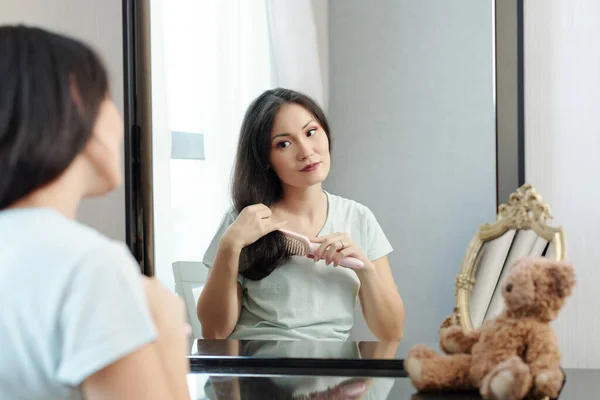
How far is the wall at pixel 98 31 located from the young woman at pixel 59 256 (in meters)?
Result: 0.57

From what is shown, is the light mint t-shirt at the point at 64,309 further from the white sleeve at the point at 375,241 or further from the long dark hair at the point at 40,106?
the white sleeve at the point at 375,241

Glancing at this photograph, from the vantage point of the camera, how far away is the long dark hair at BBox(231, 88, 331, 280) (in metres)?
0.82

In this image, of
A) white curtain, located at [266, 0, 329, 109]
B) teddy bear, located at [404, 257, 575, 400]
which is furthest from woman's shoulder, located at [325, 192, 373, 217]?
teddy bear, located at [404, 257, 575, 400]

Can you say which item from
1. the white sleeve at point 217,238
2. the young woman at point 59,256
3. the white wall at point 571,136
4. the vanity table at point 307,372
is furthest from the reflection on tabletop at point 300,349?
the young woman at point 59,256

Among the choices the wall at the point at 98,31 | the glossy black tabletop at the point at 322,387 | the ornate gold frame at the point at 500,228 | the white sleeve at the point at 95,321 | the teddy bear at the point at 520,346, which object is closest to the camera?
the white sleeve at the point at 95,321

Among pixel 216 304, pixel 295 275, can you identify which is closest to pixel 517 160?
pixel 295 275

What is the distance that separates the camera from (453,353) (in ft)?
2.08

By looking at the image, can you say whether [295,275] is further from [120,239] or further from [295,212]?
[120,239]

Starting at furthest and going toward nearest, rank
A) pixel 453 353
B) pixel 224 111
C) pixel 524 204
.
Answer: pixel 224 111
pixel 524 204
pixel 453 353

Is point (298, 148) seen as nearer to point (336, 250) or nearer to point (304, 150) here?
point (304, 150)

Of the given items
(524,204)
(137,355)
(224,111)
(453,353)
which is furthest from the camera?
(224,111)

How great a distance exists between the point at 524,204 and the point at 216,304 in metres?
0.37

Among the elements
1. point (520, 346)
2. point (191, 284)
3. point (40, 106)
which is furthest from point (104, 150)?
point (191, 284)

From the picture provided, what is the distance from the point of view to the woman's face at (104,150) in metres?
0.41
